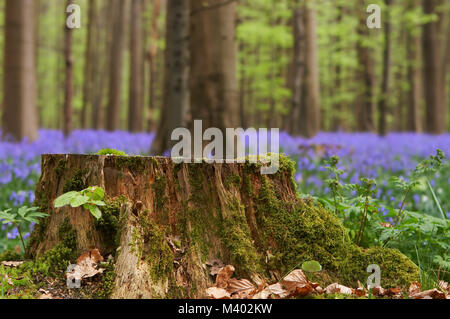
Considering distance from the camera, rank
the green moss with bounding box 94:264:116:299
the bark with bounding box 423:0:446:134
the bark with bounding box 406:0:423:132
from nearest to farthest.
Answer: the green moss with bounding box 94:264:116:299 < the bark with bounding box 423:0:446:134 < the bark with bounding box 406:0:423:132

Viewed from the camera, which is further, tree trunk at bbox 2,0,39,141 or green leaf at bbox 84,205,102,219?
tree trunk at bbox 2,0,39,141

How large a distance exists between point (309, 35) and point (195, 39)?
676cm

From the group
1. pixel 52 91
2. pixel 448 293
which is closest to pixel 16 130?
pixel 448 293

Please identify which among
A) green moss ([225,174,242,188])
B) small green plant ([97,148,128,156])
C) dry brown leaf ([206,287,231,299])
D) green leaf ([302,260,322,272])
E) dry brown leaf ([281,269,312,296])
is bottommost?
dry brown leaf ([206,287,231,299])

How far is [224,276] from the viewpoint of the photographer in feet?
8.05

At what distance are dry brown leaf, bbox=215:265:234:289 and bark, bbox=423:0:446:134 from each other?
15333mm

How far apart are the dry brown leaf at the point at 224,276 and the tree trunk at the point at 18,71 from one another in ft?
26.3

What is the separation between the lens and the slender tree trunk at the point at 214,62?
6625mm

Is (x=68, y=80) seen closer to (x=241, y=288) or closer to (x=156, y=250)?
(x=156, y=250)

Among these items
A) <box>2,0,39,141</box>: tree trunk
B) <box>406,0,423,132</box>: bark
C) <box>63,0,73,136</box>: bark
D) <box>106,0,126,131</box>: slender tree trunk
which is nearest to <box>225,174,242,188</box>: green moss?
<box>63,0,73,136</box>: bark

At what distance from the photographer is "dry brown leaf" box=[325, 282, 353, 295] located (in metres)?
2.39

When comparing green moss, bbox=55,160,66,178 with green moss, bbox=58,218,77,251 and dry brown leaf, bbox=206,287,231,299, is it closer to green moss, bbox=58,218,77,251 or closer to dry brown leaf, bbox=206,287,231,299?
green moss, bbox=58,218,77,251
